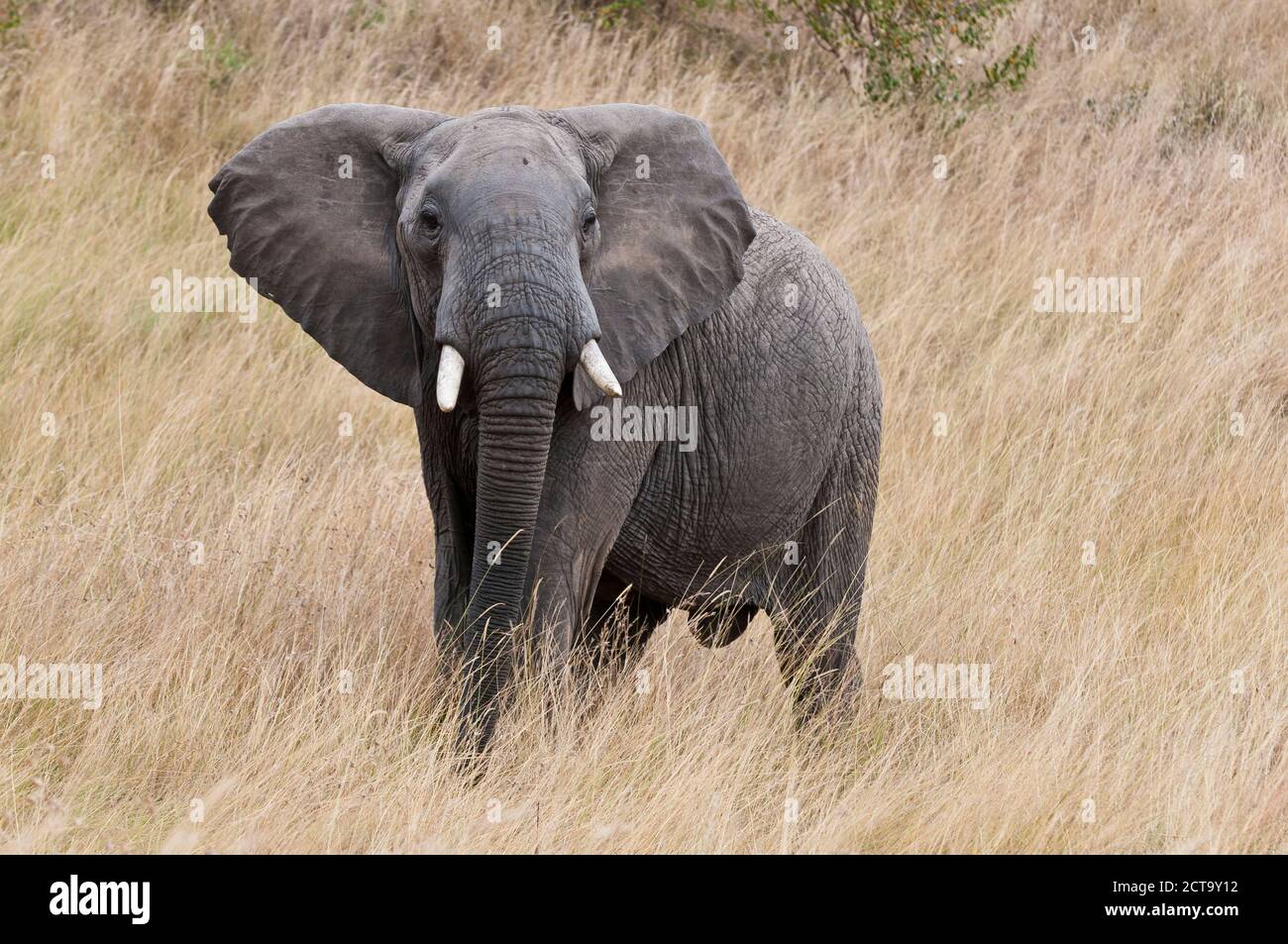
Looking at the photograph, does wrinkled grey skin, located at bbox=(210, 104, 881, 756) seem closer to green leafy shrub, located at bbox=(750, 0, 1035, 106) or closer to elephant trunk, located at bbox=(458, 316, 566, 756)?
elephant trunk, located at bbox=(458, 316, 566, 756)

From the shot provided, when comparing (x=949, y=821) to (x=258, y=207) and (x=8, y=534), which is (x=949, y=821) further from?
(x=8, y=534)

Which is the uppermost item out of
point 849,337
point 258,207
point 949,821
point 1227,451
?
point 258,207

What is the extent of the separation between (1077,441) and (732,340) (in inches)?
126

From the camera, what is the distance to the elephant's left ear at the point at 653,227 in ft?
15.8

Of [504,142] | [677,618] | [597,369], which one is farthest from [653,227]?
[677,618]

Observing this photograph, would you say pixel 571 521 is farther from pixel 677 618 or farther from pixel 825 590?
pixel 677 618

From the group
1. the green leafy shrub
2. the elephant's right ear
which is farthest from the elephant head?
the green leafy shrub

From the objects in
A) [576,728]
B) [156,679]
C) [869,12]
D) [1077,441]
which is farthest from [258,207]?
[869,12]

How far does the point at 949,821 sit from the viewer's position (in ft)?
15.4

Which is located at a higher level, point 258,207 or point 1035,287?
point 258,207

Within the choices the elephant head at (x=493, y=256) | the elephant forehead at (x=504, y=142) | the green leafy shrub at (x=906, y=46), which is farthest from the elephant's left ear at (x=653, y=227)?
the green leafy shrub at (x=906, y=46)

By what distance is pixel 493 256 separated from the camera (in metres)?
4.29

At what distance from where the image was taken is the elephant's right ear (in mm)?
4867

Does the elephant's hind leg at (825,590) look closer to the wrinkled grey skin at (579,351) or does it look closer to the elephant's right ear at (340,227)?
the wrinkled grey skin at (579,351)
